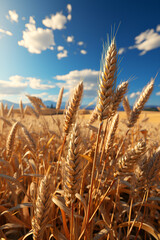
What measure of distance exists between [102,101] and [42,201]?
30.0 inches

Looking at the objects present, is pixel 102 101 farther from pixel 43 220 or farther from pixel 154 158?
pixel 43 220

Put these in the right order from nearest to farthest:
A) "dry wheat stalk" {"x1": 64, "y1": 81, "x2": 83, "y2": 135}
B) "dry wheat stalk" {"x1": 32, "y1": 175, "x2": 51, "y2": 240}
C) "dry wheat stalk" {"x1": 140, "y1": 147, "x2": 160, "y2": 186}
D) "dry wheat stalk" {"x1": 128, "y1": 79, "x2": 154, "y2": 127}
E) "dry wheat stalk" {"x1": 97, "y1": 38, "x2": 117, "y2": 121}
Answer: "dry wheat stalk" {"x1": 32, "y1": 175, "x2": 51, "y2": 240}, "dry wheat stalk" {"x1": 97, "y1": 38, "x2": 117, "y2": 121}, "dry wheat stalk" {"x1": 140, "y1": 147, "x2": 160, "y2": 186}, "dry wheat stalk" {"x1": 64, "y1": 81, "x2": 83, "y2": 135}, "dry wheat stalk" {"x1": 128, "y1": 79, "x2": 154, "y2": 127}

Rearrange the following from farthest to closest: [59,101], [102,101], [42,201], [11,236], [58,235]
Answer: [59,101] < [11,236] < [58,235] < [102,101] < [42,201]

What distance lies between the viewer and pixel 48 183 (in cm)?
77

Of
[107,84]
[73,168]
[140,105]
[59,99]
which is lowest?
[73,168]

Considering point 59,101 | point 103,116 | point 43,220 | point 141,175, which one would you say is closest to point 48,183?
point 43,220

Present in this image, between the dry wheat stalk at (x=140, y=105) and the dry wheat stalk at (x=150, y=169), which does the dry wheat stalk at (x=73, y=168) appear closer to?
the dry wheat stalk at (x=150, y=169)

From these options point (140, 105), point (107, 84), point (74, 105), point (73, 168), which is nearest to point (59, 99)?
point (74, 105)

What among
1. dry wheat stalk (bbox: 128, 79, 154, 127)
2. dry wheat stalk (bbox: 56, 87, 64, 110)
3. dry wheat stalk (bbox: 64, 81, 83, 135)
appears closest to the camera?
dry wheat stalk (bbox: 64, 81, 83, 135)

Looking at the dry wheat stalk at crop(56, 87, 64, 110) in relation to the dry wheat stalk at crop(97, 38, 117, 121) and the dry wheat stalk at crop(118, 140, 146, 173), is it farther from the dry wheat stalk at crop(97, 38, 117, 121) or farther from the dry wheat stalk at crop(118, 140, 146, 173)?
→ the dry wheat stalk at crop(118, 140, 146, 173)

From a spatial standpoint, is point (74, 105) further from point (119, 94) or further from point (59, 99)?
point (59, 99)

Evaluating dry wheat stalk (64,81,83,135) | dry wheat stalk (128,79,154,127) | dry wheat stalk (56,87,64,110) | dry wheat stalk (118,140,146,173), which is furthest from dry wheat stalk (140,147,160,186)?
dry wheat stalk (56,87,64,110)

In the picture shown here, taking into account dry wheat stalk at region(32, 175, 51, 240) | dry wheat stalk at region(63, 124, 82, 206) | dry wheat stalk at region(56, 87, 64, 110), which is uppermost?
dry wheat stalk at region(56, 87, 64, 110)

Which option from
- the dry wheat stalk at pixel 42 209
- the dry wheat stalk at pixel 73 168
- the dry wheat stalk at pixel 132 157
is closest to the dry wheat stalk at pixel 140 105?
the dry wheat stalk at pixel 132 157
